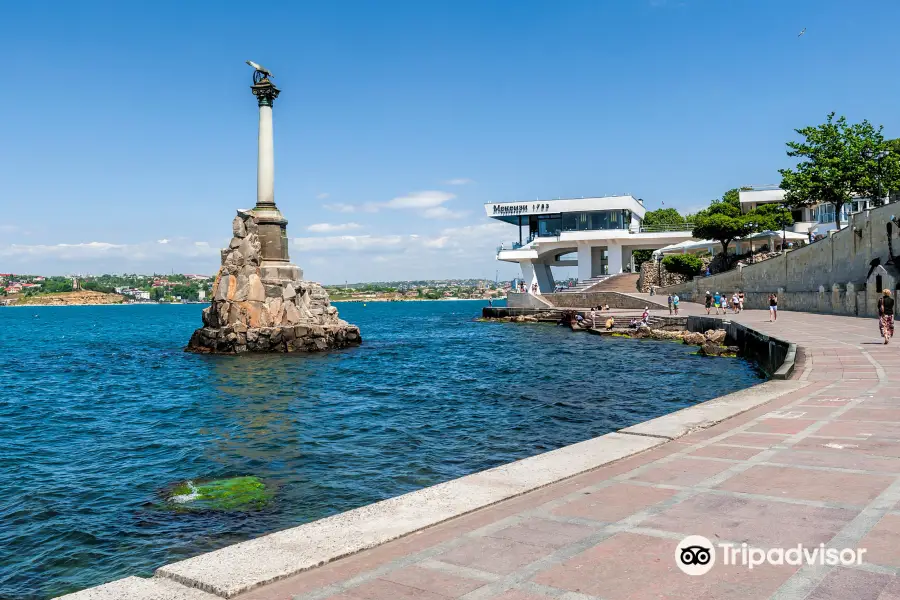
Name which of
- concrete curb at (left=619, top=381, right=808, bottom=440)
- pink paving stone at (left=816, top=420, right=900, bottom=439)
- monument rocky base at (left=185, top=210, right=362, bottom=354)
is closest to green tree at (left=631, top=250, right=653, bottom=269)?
monument rocky base at (left=185, top=210, right=362, bottom=354)

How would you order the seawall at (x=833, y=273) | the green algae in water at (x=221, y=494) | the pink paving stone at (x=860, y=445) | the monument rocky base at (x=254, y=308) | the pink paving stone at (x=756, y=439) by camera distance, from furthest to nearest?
the monument rocky base at (x=254, y=308) → the seawall at (x=833, y=273) → the green algae in water at (x=221, y=494) → the pink paving stone at (x=756, y=439) → the pink paving stone at (x=860, y=445)

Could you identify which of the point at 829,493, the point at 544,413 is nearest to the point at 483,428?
the point at 544,413

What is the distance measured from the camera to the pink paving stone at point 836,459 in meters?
6.66

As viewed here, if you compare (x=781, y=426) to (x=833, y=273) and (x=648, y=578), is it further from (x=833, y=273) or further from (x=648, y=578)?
(x=833, y=273)

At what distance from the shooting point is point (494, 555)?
15.5 ft

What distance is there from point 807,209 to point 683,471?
244ft

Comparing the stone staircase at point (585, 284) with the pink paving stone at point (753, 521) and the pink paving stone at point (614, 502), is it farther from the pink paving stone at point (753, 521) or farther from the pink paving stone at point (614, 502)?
the pink paving stone at point (753, 521)

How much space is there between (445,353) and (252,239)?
40.7ft

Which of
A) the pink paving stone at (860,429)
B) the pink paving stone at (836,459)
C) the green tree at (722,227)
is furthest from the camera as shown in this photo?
the green tree at (722,227)

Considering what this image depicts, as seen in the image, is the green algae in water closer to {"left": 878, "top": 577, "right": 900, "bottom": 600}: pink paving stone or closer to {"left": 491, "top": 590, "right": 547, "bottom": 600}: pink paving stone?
{"left": 491, "top": 590, "right": 547, "bottom": 600}: pink paving stone

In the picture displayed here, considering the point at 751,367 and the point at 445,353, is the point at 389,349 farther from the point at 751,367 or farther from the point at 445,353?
the point at 751,367

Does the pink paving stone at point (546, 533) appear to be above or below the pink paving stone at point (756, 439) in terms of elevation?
below

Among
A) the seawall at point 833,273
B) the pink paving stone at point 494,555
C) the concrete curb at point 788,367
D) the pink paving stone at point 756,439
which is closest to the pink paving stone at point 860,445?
the pink paving stone at point 756,439

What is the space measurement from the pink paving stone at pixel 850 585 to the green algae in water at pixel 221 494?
24.7ft
